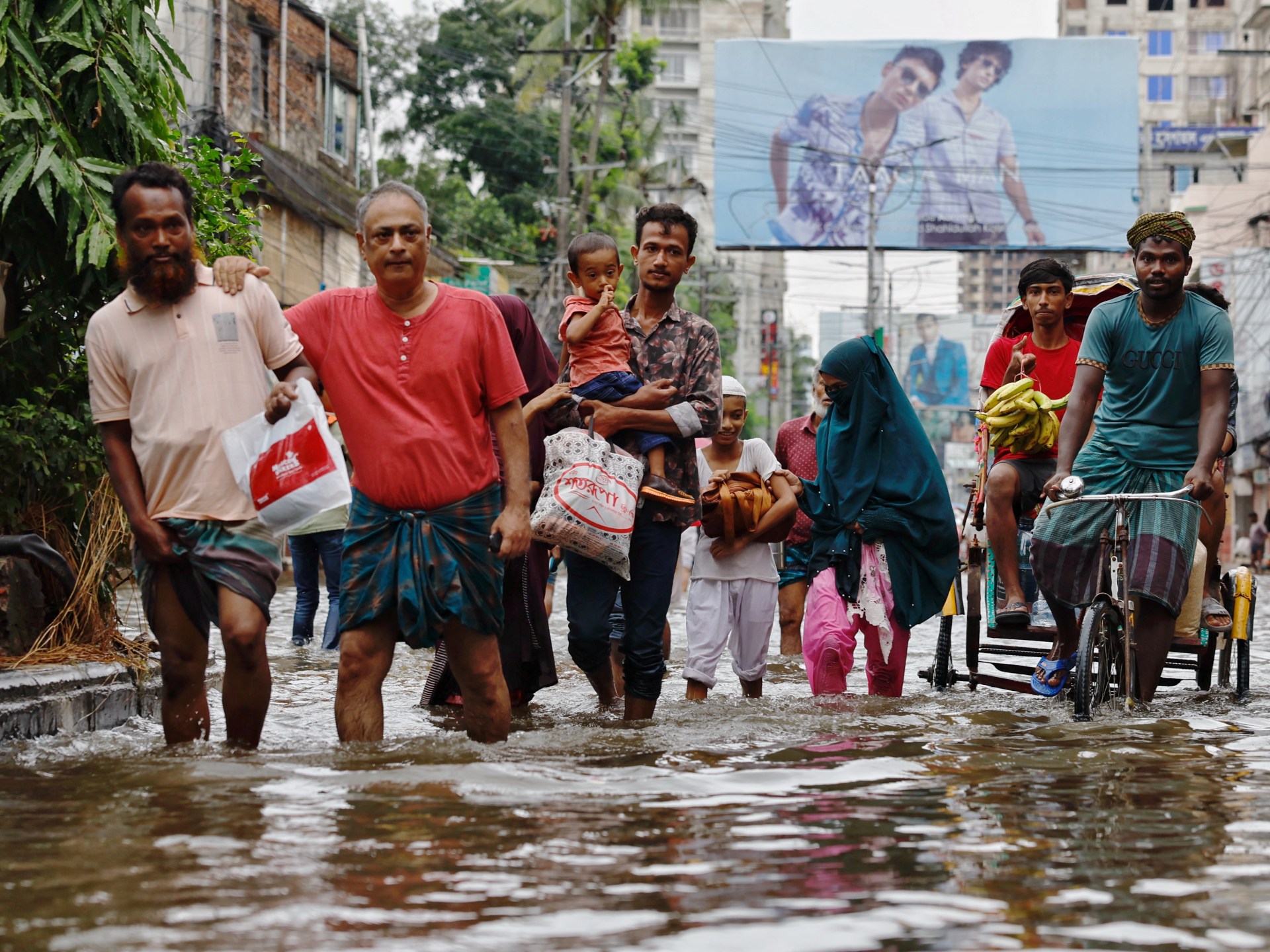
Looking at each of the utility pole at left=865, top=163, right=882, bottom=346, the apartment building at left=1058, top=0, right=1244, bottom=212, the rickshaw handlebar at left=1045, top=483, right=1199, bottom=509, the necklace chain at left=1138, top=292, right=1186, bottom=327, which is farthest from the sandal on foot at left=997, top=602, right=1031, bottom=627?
the apartment building at left=1058, top=0, right=1244, bottom=212

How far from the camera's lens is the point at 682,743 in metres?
5.74

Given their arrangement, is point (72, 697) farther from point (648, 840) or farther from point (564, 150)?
point (564, 150)

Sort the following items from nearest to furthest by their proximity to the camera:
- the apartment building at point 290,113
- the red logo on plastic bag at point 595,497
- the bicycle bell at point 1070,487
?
the red logo on plastic bag at point 595,497, the bicycle bell at point 1070,487, the apartment building at point 290,113

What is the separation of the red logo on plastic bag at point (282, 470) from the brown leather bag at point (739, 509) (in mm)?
2987

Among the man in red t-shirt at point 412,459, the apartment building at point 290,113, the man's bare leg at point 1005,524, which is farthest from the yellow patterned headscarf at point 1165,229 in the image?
the apartment building at point 290,113

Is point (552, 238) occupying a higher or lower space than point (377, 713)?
higher

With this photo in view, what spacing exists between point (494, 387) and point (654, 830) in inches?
69.4

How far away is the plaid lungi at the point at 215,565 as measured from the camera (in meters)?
4.98

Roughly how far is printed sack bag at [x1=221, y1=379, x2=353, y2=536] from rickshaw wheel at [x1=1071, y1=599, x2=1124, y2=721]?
3.05 meters

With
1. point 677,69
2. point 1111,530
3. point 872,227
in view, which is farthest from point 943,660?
→ point 677,69

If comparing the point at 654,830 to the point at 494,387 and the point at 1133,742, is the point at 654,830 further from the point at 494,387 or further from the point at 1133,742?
the point at 1133,742

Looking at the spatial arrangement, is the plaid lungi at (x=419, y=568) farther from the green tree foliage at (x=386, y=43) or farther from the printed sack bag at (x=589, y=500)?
the green tree foliage at (x=386, y=43)

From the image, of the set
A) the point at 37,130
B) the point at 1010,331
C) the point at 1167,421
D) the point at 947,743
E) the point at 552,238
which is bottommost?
the point at 947,743

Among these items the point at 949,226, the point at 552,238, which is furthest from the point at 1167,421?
the point at 949,226
